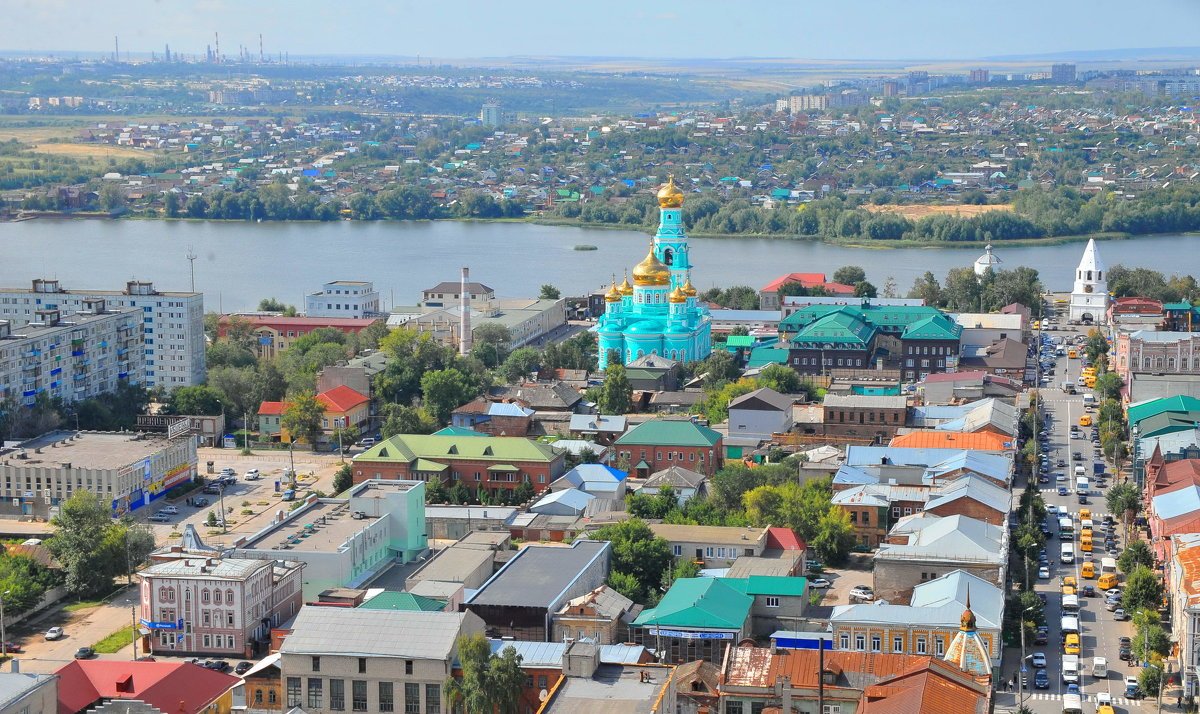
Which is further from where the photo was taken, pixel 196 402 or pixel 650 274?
pixel 650 274

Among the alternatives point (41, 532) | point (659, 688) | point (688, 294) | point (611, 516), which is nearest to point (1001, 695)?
point (659, 688)

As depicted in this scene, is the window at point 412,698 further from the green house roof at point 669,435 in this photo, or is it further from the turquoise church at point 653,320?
the turquoise church at point 653,320

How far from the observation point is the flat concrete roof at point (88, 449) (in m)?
11.2

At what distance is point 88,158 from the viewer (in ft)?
144

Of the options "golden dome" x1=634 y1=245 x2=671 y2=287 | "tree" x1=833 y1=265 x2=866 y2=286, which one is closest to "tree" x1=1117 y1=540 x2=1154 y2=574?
"golden dome" x1=634 y1=245 x2=671 y2=287

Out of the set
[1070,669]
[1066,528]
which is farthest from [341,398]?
[1070,669]

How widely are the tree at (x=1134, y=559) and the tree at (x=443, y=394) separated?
5259 mm

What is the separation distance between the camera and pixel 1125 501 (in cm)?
1029

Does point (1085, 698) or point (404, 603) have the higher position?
point (404, 603)

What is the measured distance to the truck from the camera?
771 cm

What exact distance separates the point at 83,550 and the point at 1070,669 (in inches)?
185

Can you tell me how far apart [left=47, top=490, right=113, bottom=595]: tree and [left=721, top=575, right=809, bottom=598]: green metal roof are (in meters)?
3.09

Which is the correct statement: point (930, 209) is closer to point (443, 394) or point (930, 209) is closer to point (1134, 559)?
point (443, 394)

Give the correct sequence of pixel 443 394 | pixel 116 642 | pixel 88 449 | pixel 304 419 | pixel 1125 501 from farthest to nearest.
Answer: pixel 443 394
pixel 304 419
pixel 88 449
pixel 1125 501
pixel 116 642
